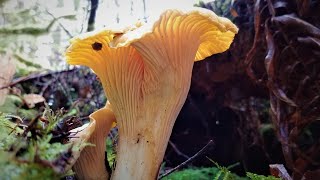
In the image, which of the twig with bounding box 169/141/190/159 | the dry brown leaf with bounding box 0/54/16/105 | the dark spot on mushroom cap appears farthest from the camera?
the twig with bounding box 169/141/190/159

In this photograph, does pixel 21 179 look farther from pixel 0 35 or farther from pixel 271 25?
pixel 271 25

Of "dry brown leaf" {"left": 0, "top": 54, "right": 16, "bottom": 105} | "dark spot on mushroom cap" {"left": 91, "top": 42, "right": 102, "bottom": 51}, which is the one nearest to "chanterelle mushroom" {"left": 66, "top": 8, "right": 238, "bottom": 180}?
"dark spot on mushroom cap" {"left": 91, "top": 42, "right": 102, "bottom": 51}

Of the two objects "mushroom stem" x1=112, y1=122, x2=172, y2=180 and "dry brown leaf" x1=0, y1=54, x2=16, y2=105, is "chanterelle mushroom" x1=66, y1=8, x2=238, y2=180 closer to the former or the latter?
"mushroom stem" x1=112, y1=122, x2=172, y2=180

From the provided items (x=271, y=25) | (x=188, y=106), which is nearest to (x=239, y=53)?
(x=271, y=25)

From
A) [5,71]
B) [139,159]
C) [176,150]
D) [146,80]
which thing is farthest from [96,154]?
[176,150]

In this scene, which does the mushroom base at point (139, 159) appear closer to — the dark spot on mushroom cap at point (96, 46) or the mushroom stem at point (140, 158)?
the mushroom stem at point (140, 158)

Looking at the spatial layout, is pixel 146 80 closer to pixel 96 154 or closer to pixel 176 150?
pixel 96 154
